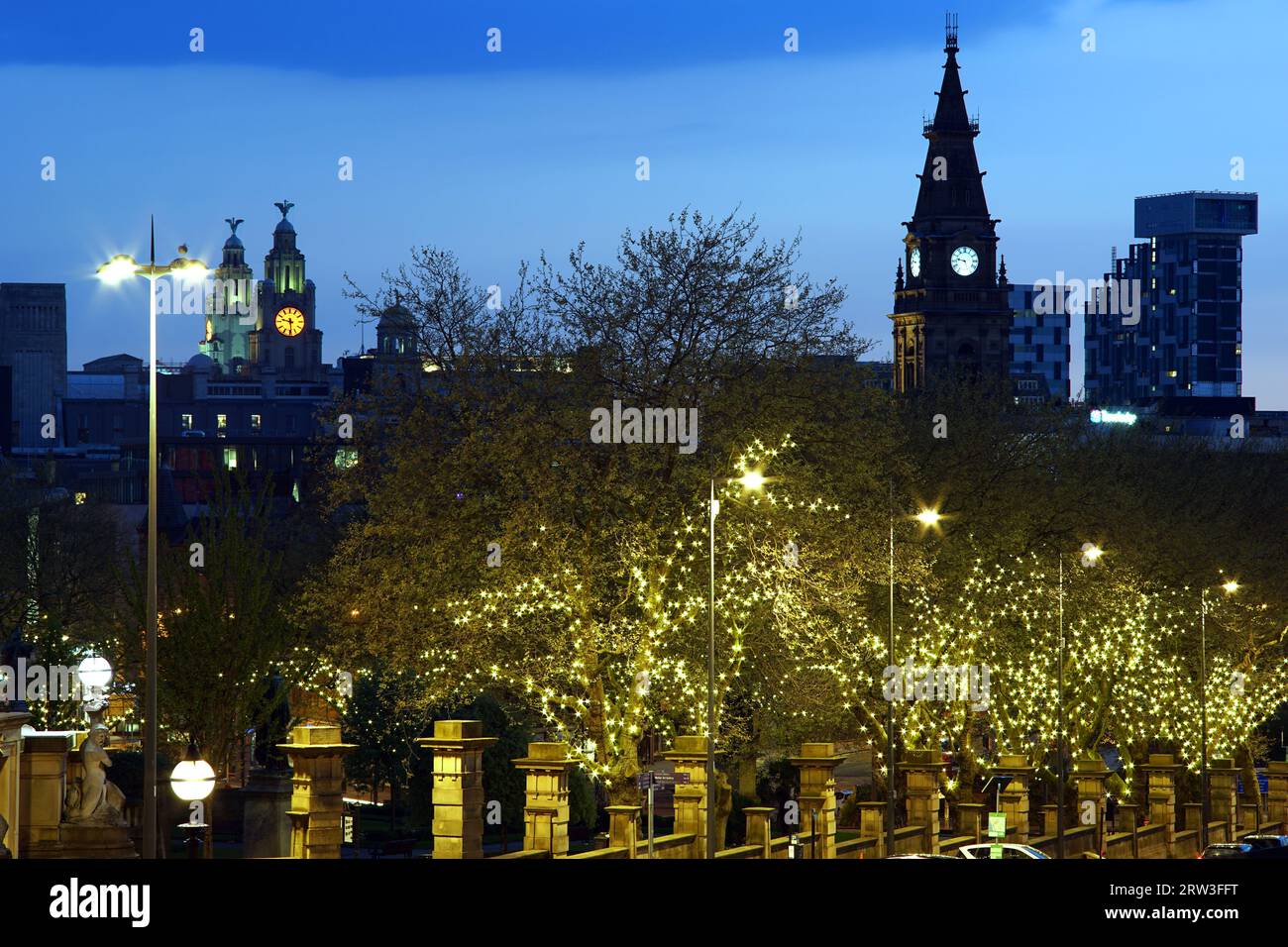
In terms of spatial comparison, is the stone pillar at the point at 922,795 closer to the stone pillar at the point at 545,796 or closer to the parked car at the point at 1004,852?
the parked car at the point at 1004,852

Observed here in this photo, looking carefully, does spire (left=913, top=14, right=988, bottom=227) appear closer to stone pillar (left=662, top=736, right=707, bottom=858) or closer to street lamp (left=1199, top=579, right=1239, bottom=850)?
street lamp (left=1199, top=579, right=1239, bottom=850)

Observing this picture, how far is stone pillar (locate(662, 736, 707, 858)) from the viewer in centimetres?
3856

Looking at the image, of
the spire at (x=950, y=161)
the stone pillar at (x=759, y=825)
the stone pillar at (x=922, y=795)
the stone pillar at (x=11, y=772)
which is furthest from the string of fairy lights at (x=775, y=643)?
the spire at (x=950, y=161)

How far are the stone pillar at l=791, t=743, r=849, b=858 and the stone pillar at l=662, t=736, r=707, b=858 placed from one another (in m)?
2.86

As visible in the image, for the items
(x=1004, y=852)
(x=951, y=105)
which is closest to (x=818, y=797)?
(x=1004, y=852)

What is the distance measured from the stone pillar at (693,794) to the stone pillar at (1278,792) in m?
40.0

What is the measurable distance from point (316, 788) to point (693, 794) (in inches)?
294

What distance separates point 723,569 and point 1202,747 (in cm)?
2636

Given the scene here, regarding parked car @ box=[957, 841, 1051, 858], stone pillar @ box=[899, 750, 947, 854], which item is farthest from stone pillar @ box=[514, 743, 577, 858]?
stone pillar @ box=[899, 750, 947, 854]

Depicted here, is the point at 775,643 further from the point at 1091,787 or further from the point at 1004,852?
the point at 1091,787
